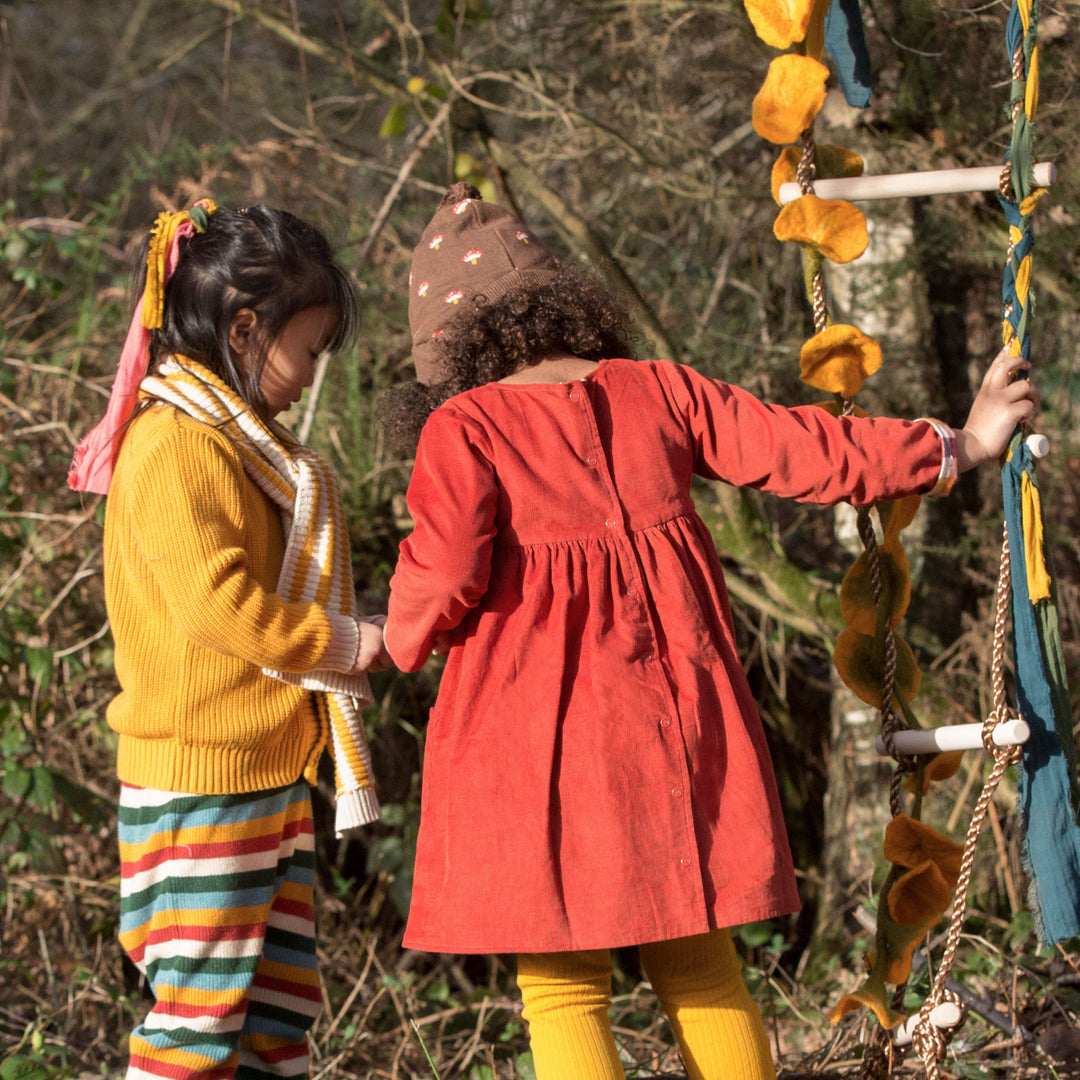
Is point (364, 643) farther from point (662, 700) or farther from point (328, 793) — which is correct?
point (328, 793)

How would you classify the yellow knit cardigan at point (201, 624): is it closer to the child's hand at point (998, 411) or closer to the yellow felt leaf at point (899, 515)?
the yellow felt leaf at point (899, 515)

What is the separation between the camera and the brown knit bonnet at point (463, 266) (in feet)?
5.38

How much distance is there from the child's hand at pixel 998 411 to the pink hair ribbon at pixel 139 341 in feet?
3.78

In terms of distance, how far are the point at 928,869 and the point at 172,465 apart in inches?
46.6

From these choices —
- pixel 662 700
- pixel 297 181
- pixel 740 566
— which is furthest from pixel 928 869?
pixel 297 181

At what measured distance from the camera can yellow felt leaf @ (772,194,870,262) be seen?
160cm

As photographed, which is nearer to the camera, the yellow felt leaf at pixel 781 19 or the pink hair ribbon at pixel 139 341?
the yellow felt leaf at pixel 781 19

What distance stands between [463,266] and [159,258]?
474 mm

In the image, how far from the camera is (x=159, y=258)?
176cm

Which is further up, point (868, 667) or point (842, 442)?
point (842, 442)

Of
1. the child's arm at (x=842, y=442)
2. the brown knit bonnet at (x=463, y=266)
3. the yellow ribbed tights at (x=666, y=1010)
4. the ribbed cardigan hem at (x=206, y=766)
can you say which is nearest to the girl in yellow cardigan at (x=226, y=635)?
the ribbed cardigan hem at (x=206, y=766)

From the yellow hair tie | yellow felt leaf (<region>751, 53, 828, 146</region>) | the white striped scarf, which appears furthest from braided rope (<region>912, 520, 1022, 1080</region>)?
the yellow hair tie

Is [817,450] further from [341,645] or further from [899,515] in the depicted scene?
[341,645]

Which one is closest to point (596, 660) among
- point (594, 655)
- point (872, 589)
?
point (594, 655)
